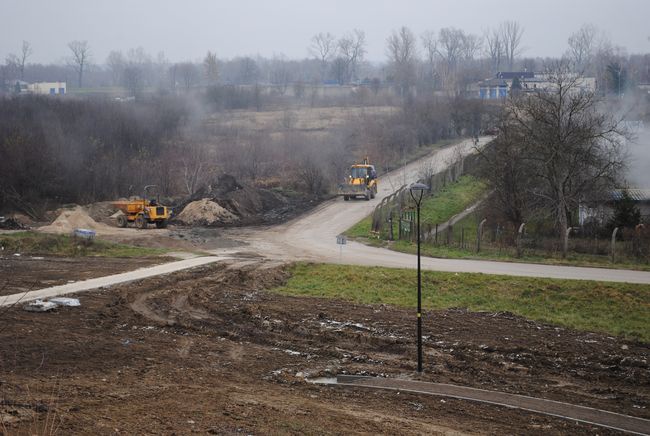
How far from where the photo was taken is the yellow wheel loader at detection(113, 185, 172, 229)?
41.8m

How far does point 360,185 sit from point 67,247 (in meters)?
22.2

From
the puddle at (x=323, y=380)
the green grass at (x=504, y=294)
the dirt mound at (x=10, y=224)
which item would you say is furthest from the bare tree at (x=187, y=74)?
the puddle at (x=323, y=380)

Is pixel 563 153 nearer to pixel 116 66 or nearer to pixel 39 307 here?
pixel 39 307

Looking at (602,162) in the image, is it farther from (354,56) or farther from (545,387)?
(354,56)

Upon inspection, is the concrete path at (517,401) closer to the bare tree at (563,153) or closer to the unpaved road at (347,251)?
the unpaved road at (347,251)

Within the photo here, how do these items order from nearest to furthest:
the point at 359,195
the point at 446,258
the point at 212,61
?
the point at 446,258 < the point at 359,195 < the point at 212,61

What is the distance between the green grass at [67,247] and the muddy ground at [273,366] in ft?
28.3

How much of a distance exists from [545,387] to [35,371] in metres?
10.8

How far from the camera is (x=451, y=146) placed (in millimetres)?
80562

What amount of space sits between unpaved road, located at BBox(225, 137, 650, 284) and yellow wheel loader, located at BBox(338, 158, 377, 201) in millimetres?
550

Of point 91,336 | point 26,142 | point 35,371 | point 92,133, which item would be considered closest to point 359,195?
point 26,142

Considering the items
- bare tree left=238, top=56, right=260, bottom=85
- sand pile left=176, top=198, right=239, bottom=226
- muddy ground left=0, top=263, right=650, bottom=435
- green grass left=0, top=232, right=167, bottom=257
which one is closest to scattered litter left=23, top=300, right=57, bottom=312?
muddy ground left=0, top=263, right=650, bottom=435

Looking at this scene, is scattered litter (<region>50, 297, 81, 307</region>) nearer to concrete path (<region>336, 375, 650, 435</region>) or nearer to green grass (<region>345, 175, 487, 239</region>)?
concrete path (<region>336, 375, 650, 435</region>)

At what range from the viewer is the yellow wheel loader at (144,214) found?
41812 millimetres
